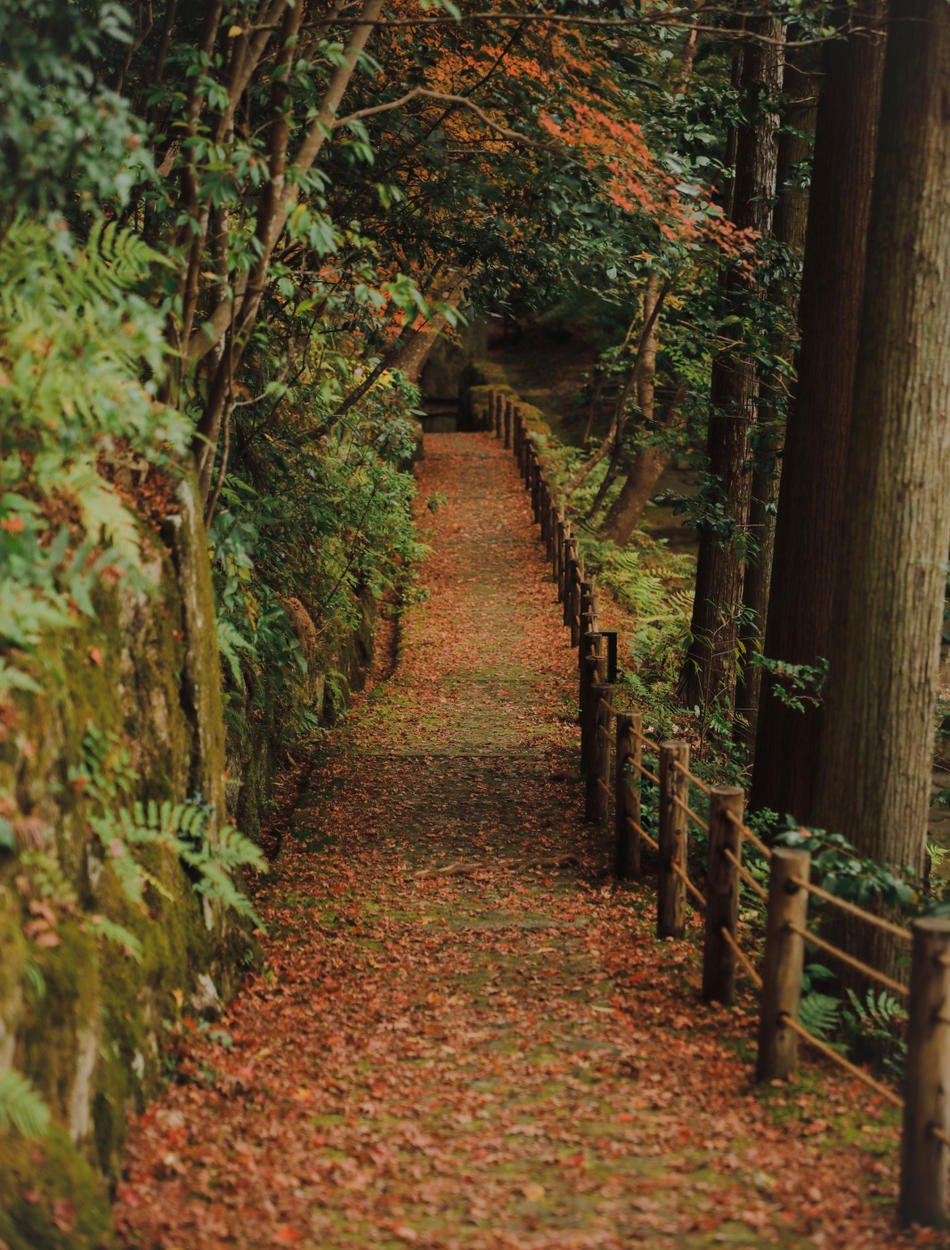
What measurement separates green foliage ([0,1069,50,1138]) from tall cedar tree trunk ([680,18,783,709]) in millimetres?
8453

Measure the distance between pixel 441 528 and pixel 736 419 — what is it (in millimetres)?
11106

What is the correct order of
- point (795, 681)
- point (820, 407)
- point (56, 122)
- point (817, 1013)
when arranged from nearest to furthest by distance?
point (56, 122) < point (817, 1013) < point (795, 681) < point (820, 407)

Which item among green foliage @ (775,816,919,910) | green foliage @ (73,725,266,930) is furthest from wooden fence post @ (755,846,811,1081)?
green foliage @ (73,725,266,930)

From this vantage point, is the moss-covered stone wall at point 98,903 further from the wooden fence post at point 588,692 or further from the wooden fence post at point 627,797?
the wooden fence post at point 588,692

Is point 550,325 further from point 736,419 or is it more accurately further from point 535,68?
point 535,68

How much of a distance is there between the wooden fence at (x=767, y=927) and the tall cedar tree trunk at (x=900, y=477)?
63cm

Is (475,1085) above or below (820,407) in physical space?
below

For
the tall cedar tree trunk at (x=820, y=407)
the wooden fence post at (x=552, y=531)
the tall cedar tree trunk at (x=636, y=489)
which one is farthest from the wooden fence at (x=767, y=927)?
the tall cedar tree trunk at (x=636, y=489)

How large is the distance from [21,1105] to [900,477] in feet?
15.8

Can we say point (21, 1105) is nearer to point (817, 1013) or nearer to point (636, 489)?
point (817, 1013)

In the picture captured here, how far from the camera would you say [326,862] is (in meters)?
8.53

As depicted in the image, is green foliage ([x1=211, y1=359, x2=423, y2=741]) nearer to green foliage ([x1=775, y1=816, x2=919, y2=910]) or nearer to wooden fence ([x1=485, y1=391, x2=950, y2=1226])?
wooden fence ([x1=485, y1=391, x2=950, y2=1226])

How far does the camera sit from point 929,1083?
391cm

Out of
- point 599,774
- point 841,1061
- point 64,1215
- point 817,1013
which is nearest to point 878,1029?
point 817,1013
